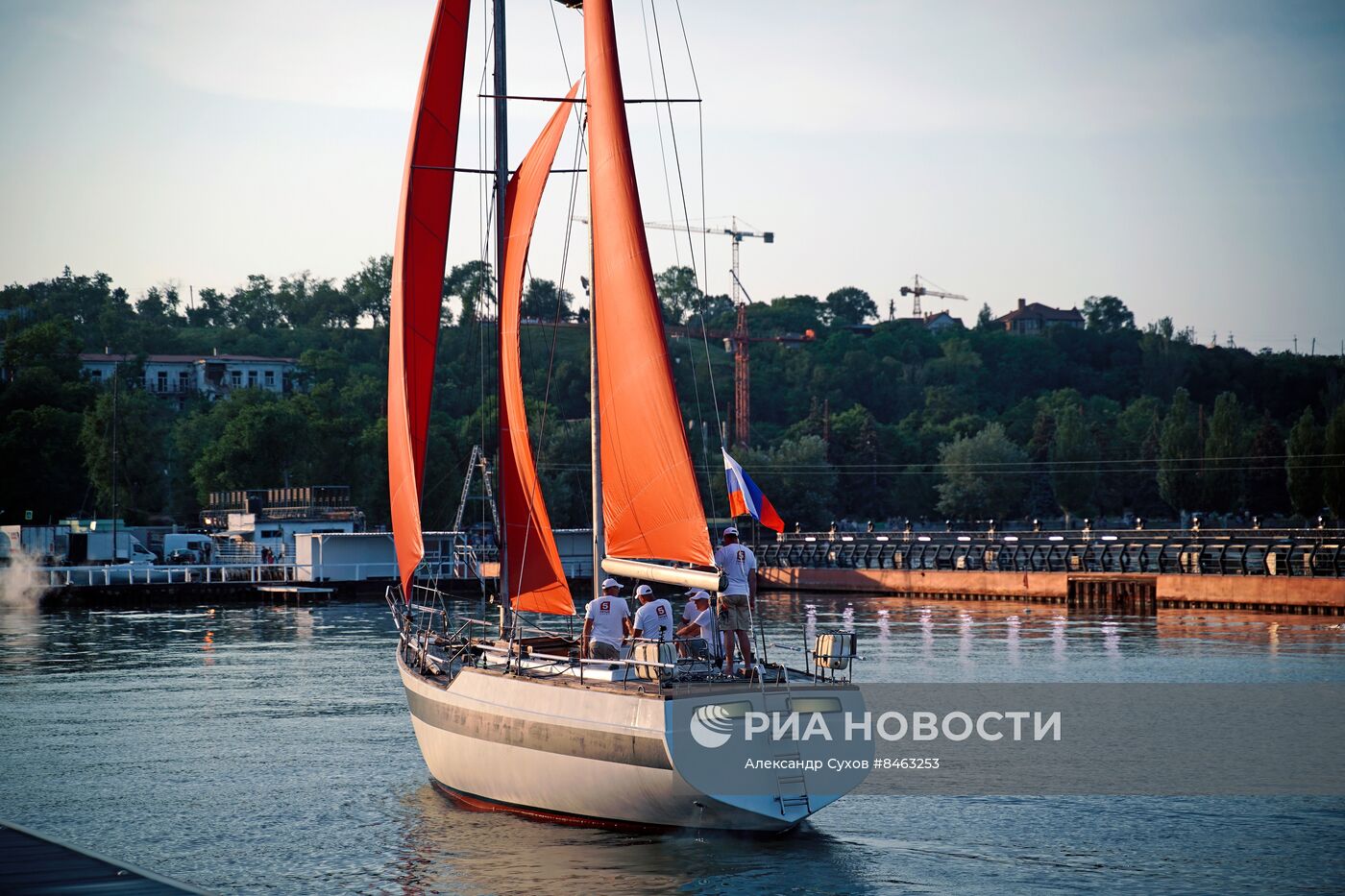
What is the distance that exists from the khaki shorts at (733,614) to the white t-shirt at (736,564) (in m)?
0.13

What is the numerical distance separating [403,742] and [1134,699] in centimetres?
1782

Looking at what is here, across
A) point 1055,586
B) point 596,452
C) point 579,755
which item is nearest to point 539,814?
point 579,755

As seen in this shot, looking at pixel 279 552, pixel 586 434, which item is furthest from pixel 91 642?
pixel 586 434

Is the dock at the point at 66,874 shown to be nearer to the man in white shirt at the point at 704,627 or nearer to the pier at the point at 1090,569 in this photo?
the man in white shirt at the point at 704,627

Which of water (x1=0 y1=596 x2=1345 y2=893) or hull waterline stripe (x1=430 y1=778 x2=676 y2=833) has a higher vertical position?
hull waterline stripe (x1=430 y1=778 x2=676 y2=833)

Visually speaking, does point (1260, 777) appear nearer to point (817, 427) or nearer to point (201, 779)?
point (201, 779)

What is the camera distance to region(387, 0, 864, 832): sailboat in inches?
793

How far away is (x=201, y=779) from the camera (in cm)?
2881

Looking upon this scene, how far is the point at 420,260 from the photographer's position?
1078 inches

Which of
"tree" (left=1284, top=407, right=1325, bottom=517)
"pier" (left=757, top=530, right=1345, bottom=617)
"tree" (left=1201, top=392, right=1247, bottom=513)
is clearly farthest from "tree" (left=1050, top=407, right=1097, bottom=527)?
"pier" (left=757, top=530, right=1345, bottom=617)

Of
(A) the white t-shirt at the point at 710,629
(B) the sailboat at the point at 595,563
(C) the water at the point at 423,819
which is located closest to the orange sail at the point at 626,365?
(B) the sailboat at the point at 595,563

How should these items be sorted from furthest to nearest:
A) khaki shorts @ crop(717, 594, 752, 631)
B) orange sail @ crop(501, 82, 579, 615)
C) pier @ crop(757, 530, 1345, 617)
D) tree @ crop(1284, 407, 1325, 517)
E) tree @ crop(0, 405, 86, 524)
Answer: tree @ crop(0, 405, 86, 524), tree @ crop(1284, 407, 1325, 517), pier @ crop(757, 530, 1345, 617), orange sail @ crop(501, 82, 579, 615), khaki shorts @ crop(717, 594, 752, 631)

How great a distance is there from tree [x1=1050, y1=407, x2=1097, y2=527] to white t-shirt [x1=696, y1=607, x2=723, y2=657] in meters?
117

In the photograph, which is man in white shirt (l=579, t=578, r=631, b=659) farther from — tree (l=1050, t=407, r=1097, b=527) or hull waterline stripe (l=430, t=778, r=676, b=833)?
tree (l=1050, t=407, r=1097, b=527)
